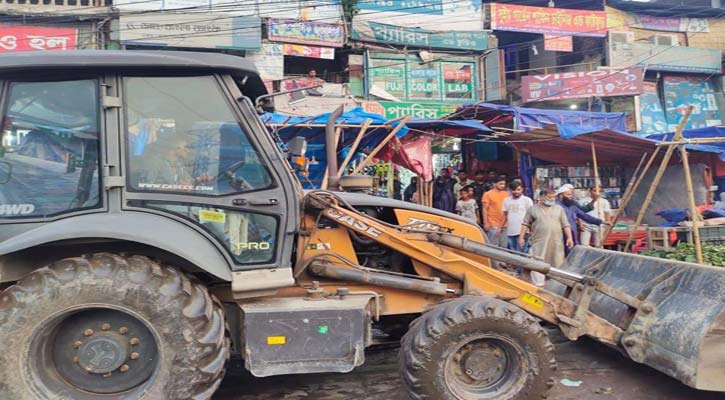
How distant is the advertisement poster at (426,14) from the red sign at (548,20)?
30.7 inches

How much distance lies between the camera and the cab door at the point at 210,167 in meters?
3.07

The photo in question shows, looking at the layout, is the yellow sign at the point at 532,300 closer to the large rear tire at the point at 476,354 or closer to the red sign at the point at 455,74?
the large rear tire at the point at 476,354

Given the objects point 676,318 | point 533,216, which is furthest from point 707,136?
point 676,318

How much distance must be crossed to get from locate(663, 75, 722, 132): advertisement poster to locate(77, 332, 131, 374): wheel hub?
786 inches

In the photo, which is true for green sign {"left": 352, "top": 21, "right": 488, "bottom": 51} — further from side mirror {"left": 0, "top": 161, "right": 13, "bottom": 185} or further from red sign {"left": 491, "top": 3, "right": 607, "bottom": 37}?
side mirror {"left": 0, "top": 161, "right": 13, "bottom": 185}

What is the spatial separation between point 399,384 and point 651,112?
57.8 feet

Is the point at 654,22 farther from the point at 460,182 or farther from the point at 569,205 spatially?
the point at 569,205

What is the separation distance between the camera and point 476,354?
3342 mm

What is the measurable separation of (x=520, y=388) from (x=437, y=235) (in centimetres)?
120

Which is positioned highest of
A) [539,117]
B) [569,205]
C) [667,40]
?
[667,40]

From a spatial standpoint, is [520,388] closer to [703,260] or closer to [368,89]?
[703,260]

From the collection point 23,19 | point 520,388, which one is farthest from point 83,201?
point 23,19

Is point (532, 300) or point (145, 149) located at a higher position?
point (145, 149)

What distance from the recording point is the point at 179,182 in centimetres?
312
